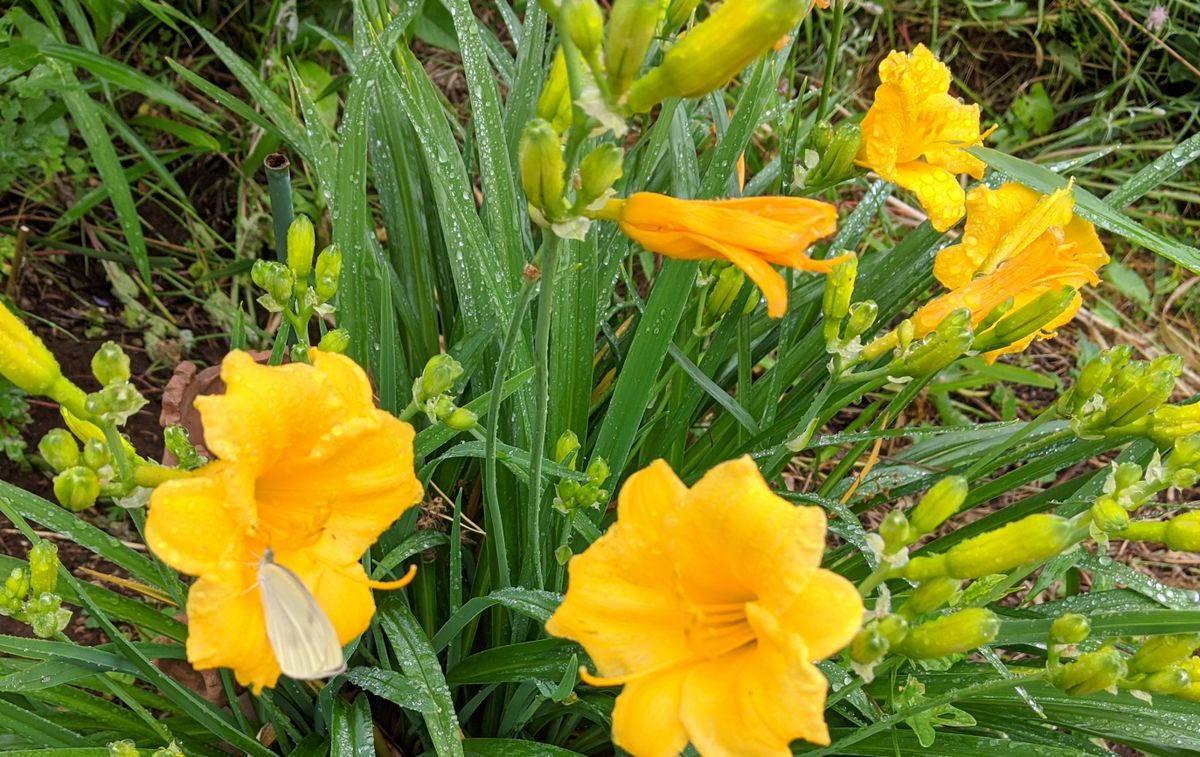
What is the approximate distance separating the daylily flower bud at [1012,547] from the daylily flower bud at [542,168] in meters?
0.50

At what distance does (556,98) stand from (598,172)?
0.28 m

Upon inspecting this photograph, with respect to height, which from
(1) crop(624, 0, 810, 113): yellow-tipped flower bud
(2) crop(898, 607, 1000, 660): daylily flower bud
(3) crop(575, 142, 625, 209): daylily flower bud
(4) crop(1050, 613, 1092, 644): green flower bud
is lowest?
(4) crop(1050, 613, 1092, 644): green flower bud

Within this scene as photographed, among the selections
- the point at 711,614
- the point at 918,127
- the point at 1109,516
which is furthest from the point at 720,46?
the point at 918,127

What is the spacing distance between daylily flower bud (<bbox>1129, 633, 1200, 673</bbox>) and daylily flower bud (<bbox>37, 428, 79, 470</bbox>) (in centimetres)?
112

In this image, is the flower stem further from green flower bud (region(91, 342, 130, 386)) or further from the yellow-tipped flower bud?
green flower bud (region(91, 342, 130, 386))

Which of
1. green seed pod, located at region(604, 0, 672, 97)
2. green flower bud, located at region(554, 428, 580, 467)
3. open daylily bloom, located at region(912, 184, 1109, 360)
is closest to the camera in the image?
green seed pod, located at region(604, 0, 672, 97)

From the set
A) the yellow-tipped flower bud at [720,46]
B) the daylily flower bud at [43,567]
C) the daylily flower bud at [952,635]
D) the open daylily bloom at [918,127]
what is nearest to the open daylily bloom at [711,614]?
the daylily flower bud at [952,635]

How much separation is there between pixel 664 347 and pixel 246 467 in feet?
2.24

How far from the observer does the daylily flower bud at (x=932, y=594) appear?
3.10 ft

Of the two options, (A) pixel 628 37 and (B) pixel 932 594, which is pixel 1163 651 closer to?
(B) pixel 932 594

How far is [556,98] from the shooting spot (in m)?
1.05

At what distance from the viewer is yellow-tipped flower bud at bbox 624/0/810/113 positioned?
0.75 meters

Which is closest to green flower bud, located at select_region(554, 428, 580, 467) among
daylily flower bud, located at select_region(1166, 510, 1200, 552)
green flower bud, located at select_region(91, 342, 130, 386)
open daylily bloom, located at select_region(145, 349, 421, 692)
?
open daylily bloom, located at select_region(145, 349, 421, 692)

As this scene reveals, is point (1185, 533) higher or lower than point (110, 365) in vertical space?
lower
